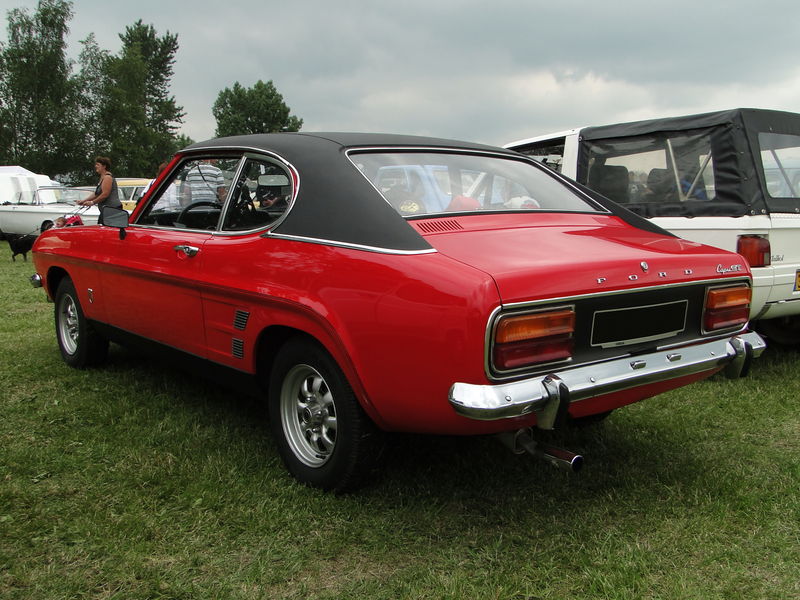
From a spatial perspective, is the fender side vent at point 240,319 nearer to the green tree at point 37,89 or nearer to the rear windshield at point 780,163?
the rear windshield at point 780,163

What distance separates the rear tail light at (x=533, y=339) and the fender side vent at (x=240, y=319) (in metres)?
1.28

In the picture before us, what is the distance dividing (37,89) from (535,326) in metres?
42.3

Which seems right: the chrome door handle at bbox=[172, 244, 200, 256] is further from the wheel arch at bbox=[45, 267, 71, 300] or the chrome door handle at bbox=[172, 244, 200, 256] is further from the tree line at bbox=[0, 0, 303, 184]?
the tree line at bbox=[0, 0, 303, 184]

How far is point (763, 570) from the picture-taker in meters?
2.30

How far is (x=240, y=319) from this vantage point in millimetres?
3027

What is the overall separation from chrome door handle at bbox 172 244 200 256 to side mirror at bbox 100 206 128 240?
731 millimetres

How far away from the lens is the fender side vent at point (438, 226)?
2613mm

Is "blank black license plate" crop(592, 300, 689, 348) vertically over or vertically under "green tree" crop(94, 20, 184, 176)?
under

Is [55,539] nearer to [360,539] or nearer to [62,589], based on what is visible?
[62,589]

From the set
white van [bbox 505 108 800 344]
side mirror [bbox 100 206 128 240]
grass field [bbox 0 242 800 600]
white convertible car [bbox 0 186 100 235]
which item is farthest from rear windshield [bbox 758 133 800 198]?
Result: white convertible car [bbox 0 186 100 235]

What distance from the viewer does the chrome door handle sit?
3.29m

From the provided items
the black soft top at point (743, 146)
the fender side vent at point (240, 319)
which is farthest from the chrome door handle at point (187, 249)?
the black soft top at point (743, 146)

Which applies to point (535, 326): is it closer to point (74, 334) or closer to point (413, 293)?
point (413, 293)

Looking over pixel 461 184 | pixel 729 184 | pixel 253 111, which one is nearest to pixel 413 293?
pixel 461 184
